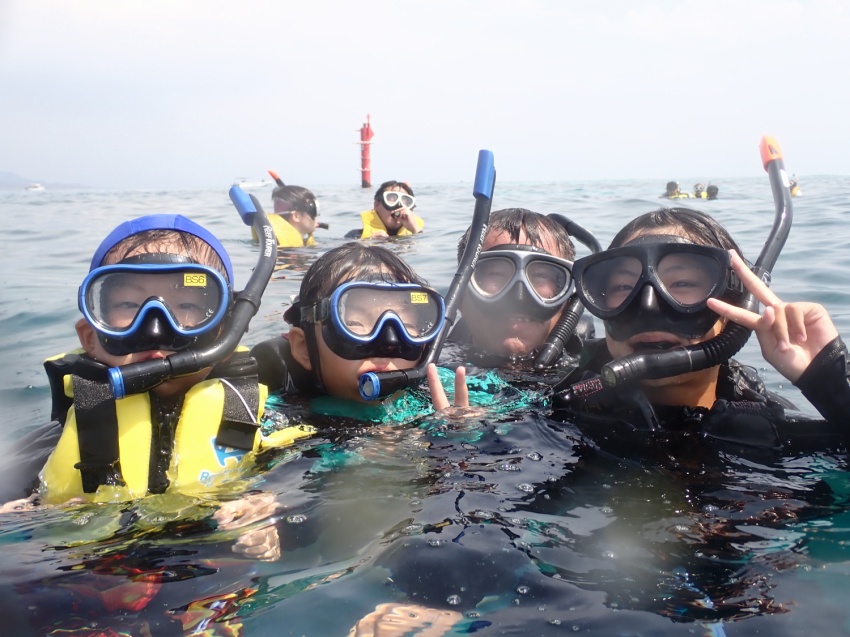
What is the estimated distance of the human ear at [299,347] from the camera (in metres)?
3.46

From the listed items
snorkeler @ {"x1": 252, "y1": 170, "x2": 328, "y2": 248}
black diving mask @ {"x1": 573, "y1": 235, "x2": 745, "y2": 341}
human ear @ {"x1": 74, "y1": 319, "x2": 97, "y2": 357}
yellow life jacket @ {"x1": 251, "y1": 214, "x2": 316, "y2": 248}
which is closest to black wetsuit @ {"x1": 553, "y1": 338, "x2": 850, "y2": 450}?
black diving mask @ {"x1": 573, "y1": 235, "x2": 745, "y2": 341}

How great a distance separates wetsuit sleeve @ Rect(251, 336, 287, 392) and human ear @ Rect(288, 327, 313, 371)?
12 centimetres

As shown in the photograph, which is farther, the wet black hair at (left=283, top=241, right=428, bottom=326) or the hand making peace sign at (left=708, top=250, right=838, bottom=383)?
the wet black hair at (left=283, top=241, right=428, bottom=326)

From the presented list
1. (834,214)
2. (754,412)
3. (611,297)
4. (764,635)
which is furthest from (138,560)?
(834,214)

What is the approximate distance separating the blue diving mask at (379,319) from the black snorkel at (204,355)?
0.30 metres

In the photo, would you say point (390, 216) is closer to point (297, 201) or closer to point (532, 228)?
point (297, 201)

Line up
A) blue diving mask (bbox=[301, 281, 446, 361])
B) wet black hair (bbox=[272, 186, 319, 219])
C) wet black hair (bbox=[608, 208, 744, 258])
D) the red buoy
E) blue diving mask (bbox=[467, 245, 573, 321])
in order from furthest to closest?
the red buoy → wet black hair (bbox=[272, 186, 319, 219]) → blue diving mask (bbox=[467, 245, 573, 321]) → blue diving mask (bbox=[301, 281, 446, 361]) → wet black hair (bbox=[608, 208, 744, 258])

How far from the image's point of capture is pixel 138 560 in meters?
2.04

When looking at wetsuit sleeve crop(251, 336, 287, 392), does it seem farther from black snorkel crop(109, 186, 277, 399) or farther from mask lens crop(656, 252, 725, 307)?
mask lens crop(656, 252, 725, 307)

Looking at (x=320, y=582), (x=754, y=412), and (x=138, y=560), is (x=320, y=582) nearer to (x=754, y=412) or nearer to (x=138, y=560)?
(x=138, y=560)

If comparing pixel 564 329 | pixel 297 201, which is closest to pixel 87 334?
pixel 564 329

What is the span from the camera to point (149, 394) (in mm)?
2750

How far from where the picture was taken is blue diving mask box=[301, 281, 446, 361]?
10.3 feet

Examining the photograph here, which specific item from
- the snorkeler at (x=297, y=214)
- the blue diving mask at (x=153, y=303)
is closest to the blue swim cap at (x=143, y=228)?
the blue diving mask at (x=153, y=303)
